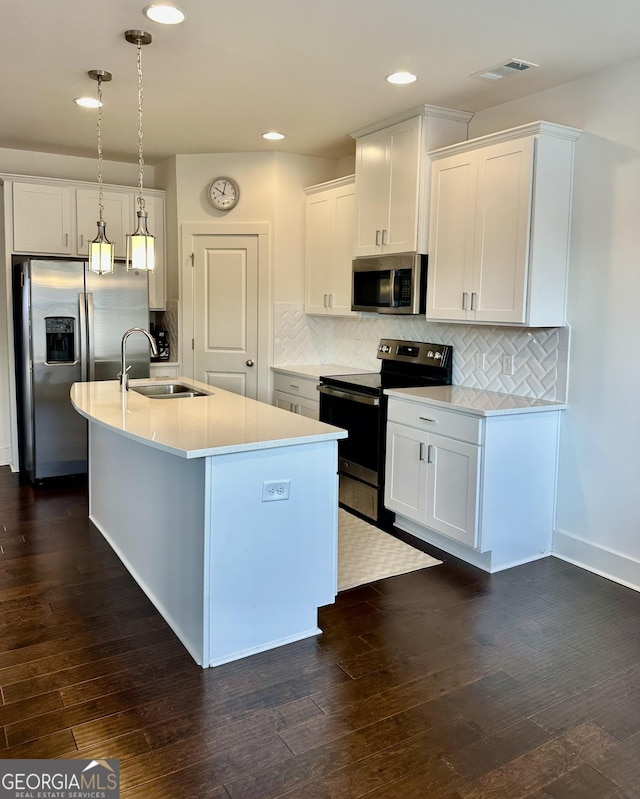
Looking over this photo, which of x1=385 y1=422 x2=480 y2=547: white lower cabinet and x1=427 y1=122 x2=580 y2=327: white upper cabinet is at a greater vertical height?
x1=427 y1=122 x2=580 y2=327: white upper cabinet

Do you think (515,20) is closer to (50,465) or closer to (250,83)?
(250,83)

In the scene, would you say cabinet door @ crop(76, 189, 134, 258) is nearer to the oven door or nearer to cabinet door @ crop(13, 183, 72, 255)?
cabinet door @ crop(13, 183, 72, 255)

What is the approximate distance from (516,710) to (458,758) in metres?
0.36

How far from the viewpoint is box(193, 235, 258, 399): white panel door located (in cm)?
554

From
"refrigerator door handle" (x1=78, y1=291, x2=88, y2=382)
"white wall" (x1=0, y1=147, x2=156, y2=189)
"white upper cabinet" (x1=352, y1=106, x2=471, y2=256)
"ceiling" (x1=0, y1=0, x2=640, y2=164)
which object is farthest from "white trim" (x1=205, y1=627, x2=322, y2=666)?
"white wall" (x1=0, y1=147, x2=156, y2=189)

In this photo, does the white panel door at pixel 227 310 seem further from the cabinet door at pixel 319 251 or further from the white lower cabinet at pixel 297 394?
the cabinet door at pixel 319 251

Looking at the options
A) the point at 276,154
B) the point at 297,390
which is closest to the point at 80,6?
the point at 276,154

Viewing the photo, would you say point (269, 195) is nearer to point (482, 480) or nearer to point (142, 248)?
point (142, 248)

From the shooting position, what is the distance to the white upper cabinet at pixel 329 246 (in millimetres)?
4970

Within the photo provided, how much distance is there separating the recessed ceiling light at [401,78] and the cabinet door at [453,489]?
198cm

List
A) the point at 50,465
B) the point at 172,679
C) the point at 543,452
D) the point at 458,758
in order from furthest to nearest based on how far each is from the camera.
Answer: the point at 50,465, the point at 543,452, the point at 172,679, the point at 458,758

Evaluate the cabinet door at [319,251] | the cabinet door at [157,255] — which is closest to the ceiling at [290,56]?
the cabinet door at [319,251]

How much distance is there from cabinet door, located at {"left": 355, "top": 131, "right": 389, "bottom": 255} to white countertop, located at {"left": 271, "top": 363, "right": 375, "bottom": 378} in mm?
1016

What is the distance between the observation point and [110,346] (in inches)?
205
